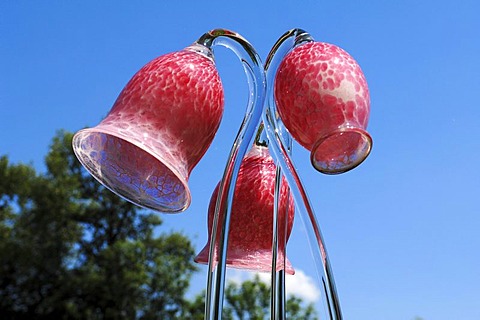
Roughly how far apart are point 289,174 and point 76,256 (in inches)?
Result: 323

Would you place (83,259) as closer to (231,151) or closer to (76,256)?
(76,256)

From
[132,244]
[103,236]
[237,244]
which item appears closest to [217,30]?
[237,244]

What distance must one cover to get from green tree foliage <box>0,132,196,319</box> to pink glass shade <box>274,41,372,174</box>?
766 centimetres

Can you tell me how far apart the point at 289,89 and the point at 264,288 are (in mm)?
8481

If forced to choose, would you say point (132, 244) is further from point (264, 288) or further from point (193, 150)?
point (193, 150)

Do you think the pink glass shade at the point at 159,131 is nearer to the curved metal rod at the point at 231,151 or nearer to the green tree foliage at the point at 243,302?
the curved metal rod at the point at 231,151

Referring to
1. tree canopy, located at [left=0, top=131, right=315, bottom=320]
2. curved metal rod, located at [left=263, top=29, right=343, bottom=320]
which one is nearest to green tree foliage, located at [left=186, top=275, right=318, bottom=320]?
tree canopy, located at [left=0, top=131, right=315, bottom=320]

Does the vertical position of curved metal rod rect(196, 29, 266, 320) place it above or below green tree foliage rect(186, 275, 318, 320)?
below

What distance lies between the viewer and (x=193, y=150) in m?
1.32

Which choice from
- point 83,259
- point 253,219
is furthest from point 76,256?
point 253,219

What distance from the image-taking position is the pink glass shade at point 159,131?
4.16 feet

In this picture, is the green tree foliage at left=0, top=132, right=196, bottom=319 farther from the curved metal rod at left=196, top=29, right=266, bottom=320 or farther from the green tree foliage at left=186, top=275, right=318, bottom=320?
the curved metal rod at left=196, top=29, right=266, bottom=320

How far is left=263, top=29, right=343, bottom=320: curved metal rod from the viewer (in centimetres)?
133

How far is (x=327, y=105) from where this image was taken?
4.13 ft
